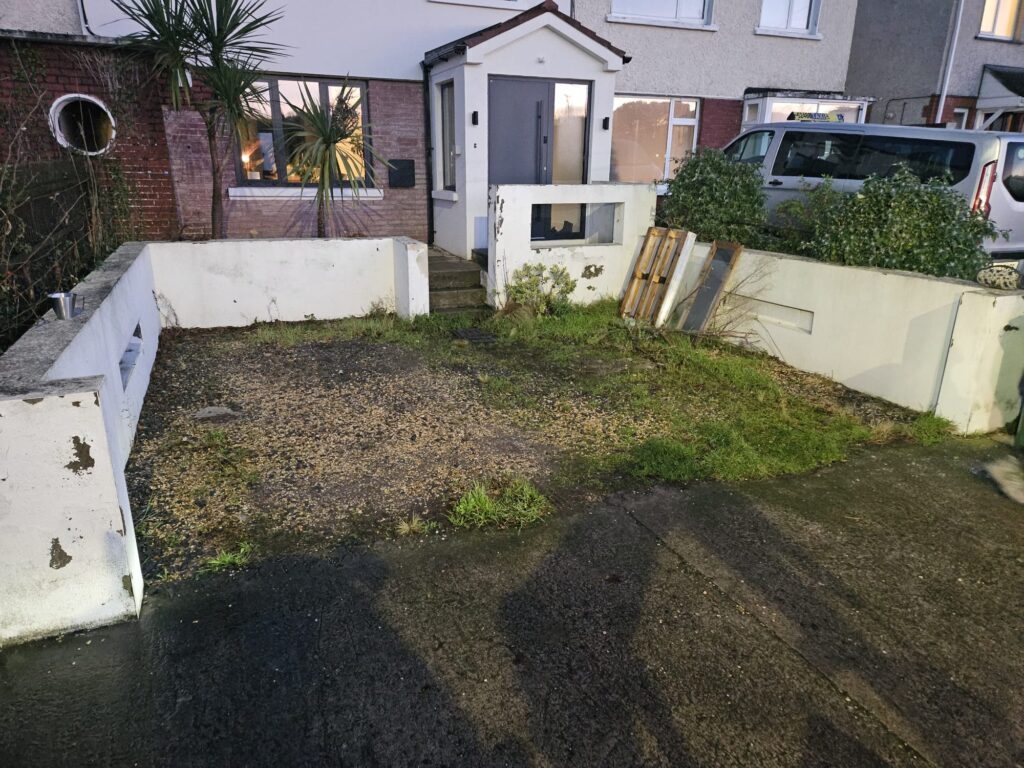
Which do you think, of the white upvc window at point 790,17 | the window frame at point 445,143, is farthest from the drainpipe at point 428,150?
the white upvc window at point 790,17

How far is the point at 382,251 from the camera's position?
774cm

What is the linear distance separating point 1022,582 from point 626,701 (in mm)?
2180

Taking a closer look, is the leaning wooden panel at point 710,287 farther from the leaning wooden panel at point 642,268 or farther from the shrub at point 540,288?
the shrub at point 540,288

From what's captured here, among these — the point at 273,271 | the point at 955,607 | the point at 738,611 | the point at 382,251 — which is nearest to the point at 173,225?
the point at 273,271

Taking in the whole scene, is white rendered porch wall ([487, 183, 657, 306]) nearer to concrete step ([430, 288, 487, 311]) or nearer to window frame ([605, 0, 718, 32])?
concrete step ([430, 288, 487, 311])

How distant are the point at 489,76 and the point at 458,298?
319cm

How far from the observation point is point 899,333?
17.2 ft

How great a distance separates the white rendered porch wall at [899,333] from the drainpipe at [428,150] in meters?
5.33

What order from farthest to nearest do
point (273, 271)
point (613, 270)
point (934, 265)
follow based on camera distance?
point (613, 270) → point (273, 271) → point (934, 265)

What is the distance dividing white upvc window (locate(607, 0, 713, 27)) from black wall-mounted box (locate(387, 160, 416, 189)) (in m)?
4.70

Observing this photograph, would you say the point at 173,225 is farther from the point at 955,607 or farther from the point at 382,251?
the point at 955,607

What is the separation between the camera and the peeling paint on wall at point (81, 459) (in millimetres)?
2488

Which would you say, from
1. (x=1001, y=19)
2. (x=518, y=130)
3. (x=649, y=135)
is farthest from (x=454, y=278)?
(x=1001, y=19)

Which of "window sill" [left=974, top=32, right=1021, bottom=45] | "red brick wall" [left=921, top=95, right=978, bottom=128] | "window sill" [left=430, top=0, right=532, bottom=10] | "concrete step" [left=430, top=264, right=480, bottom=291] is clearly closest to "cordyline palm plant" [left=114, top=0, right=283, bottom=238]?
"concrete step" [left=430, top=264, right=480, bottom=291]
